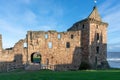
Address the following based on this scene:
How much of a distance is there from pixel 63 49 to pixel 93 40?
21.6ft

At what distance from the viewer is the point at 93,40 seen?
47.7 metres

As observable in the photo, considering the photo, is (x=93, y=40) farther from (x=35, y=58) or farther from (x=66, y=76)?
(x=35, y=58)

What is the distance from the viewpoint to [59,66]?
1847 inches

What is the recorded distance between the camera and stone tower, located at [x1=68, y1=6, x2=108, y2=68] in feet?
155

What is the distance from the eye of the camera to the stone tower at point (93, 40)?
4719 cm

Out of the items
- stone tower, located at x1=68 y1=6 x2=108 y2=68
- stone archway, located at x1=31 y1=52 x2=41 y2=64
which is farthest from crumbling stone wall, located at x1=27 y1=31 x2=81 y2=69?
stone archway, located at x1=31 y1=52 x2=41 y2=64

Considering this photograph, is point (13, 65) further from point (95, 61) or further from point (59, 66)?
point (95, 61)

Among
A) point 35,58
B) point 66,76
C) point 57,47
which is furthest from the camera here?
point 35,58

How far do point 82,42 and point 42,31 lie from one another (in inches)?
346

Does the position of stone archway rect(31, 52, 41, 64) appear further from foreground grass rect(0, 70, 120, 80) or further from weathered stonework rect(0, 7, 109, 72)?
foreground grass rect(0, 70, 120, 80)

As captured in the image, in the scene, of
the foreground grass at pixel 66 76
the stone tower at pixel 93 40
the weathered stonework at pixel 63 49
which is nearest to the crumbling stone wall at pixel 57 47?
the weathered stonework at pixel 63 49

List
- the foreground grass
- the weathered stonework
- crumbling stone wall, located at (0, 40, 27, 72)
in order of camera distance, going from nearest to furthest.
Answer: the foreground grass
crumbling stone wall, located at (0, 40, 27, 72)
the weathered stonework

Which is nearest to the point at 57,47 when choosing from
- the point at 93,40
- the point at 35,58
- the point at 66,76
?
the point at 93,40

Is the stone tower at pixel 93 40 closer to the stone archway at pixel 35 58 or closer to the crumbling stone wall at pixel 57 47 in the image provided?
the crumbling stone wall at pixel 57 47
